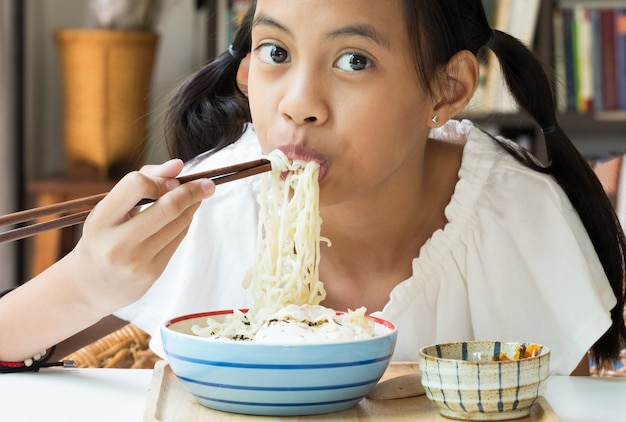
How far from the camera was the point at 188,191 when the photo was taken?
1.08 m

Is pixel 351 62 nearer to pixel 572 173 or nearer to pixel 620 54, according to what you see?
pixel 572 173

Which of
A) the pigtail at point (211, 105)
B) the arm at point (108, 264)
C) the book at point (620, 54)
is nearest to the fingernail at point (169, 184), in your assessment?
the arm at point (108, 264)

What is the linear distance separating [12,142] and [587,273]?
2.49 meters

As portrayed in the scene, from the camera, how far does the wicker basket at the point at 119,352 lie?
61.2 inches

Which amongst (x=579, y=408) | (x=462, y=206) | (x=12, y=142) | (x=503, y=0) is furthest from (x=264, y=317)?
(x=12, y=142)

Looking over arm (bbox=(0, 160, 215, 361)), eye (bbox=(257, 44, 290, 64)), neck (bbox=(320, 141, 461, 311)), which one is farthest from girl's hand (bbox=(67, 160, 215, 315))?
neck (bbox=(320, 141, 461, 311))

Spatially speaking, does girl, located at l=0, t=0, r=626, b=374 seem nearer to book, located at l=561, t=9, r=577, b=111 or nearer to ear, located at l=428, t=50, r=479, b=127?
ear, located at l=428, t=50, r=479, b=127

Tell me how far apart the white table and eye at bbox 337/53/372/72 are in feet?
1.53

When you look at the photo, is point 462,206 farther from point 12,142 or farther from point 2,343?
point 12,142

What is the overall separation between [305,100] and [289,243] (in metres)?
0.20

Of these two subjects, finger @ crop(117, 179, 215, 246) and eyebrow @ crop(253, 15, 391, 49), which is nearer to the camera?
finger @ crop(117, 179, 215, 246)

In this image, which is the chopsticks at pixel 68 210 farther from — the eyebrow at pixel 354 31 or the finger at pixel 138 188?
the eyebrow at pixel 354 31

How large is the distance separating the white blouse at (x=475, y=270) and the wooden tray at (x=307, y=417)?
15.3 inches

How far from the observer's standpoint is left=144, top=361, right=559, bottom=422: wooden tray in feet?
3.11
